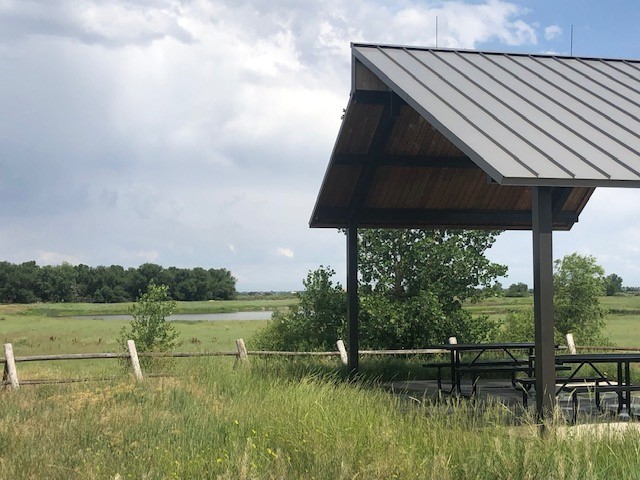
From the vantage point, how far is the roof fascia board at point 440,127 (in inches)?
278

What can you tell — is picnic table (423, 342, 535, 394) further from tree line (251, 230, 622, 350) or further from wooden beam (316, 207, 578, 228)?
tree line (251, 230, 622, 350)

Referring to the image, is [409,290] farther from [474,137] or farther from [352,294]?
[474,137]

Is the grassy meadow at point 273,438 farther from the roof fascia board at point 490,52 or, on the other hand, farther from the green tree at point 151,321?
the green tree at point 151,321

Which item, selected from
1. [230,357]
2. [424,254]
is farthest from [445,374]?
[424,254]

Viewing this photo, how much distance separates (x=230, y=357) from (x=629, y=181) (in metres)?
9.48

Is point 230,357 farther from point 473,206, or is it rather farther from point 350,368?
point 473,206

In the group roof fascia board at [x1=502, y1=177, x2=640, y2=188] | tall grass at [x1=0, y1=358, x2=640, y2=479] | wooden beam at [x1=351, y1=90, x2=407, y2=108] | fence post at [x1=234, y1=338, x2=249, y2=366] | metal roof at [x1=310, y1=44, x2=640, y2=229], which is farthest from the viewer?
fence post at [x1=234, y1=338, x2=249, y2=366]

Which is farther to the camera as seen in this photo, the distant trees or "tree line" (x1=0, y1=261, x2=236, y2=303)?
"tree line" (x1=0, y1=261, x2=236, y2=303)

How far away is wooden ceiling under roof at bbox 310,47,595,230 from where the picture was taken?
1148cm

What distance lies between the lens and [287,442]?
6.99 meters

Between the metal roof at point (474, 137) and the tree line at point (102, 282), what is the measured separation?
4927 centimetres

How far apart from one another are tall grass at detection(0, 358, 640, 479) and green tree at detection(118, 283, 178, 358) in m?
8.21

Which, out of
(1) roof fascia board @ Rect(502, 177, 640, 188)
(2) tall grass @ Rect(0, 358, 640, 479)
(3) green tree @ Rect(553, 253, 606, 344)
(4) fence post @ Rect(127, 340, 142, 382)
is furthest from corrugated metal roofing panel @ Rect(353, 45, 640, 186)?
(3) green tree @ Rect(553, 253, 606, 344)

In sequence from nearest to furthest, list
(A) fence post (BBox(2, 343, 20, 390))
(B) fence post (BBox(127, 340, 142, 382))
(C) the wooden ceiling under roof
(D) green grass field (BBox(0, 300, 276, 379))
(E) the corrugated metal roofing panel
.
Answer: (E) the corrugated metal roofing panel → (C) the wooden ceiling under roof → (B) fence post (BBox(127, 340, 142, 382)) → (A) fence post (BBox(2, 343, 20, 390)) → (D) green grass field (BBox(0, 300, 276, 379))
